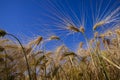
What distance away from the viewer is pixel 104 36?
3.90 metres

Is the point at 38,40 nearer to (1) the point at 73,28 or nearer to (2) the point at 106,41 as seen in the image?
(1) the point at 73,28

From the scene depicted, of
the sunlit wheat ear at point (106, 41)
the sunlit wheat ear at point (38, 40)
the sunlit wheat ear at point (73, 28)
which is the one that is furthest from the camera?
the sunlit wheat ear at point (106, 41)

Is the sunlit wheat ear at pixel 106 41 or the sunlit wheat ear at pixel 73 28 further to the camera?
the sunlit wheat ear at pixel 106 41

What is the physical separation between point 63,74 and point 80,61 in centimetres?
53

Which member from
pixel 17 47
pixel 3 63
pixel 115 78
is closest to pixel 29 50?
pixel 17 47

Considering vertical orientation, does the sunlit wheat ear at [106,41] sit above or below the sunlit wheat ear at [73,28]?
below

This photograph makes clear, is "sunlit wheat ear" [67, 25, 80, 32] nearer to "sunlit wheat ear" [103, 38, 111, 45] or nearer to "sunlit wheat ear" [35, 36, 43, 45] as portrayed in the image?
"sunlit wheat ear" [35, 36, 43, 45]

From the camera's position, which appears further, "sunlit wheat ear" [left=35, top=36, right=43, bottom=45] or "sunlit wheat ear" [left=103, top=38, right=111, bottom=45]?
"sunlit wheat ear" [left=103, top=38, right=111, bottom=45]

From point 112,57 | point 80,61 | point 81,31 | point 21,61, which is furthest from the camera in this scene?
point 80,61

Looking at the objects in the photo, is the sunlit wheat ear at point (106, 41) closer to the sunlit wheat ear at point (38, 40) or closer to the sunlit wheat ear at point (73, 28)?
the sunlit wheat ear at point (73, 28)

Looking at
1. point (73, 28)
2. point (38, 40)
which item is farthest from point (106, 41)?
point (38, 40)

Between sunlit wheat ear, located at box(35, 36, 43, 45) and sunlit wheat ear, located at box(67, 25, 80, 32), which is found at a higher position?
sunlit wheat ear, located at box(67, 25, 80, 32)

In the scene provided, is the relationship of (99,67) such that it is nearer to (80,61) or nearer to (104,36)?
(104,36)

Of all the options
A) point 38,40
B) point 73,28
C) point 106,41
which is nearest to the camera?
point 73,28
